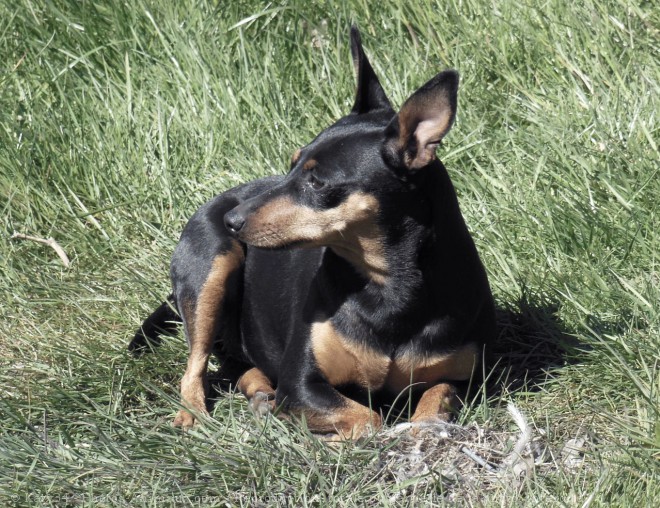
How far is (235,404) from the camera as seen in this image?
412 centimetres

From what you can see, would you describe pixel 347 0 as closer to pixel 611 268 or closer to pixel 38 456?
pixel 611 268

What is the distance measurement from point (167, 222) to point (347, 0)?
5.60ft

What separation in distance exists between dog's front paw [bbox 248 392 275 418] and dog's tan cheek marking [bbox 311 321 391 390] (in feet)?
0.91

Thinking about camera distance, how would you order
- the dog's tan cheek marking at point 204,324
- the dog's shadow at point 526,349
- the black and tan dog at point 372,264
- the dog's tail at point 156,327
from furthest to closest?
the dog's tail at point 156,327
the dog's tan cheek marking at point 204,324
the dog's shadow at point 526,349
the black and tan dog at point 372,264

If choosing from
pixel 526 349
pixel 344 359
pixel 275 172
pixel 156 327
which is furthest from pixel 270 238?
pixel 275 172

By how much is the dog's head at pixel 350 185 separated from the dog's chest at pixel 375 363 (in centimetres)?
36

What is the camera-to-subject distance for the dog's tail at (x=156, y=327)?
435 centimetres

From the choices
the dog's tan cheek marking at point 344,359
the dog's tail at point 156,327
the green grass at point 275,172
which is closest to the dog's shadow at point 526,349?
the green grass at point 275,172

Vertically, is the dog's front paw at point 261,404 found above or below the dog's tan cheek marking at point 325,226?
below

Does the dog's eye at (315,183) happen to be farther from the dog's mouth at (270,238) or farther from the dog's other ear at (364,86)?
the dog's other ear at (364,86)

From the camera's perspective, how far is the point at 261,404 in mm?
3918

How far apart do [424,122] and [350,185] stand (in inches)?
13.1

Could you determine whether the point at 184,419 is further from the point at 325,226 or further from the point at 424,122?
the point at 424,122

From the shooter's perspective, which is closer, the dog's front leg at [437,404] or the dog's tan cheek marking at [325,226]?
the dog's tan cheek marking at [325,226]
